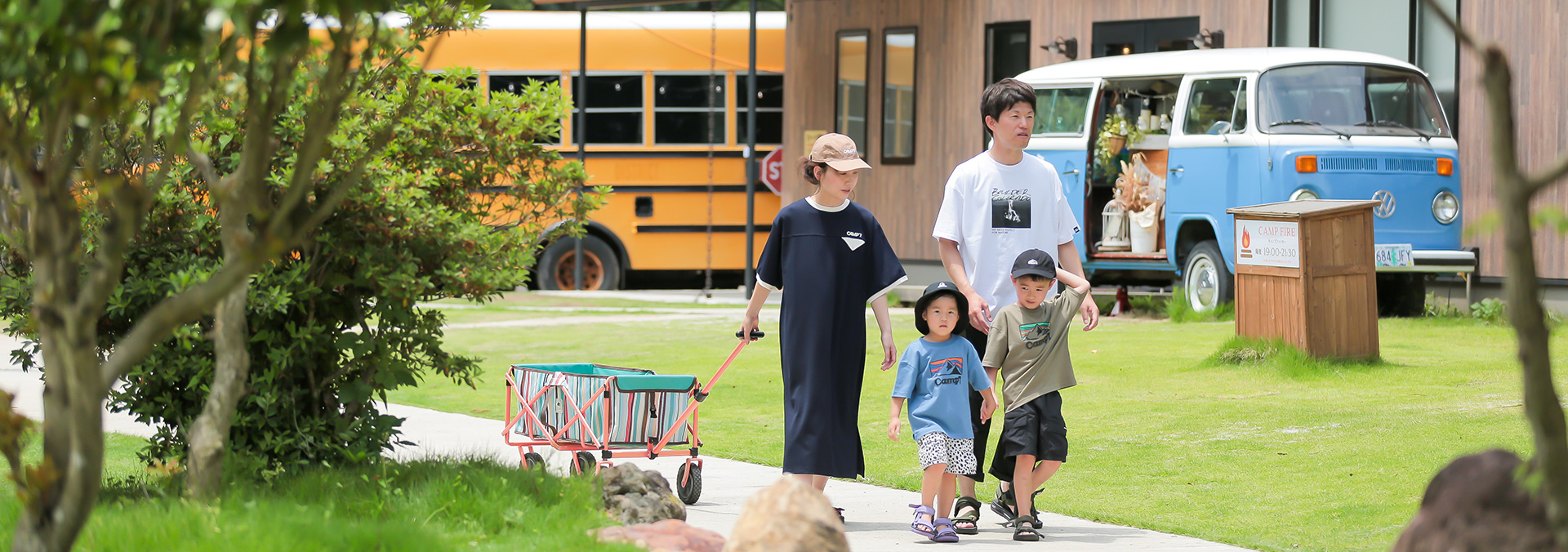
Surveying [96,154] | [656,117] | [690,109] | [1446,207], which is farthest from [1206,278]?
[96,154]

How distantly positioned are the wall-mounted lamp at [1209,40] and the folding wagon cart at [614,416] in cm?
1120

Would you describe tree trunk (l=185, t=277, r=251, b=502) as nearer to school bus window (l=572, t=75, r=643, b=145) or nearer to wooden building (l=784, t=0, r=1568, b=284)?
wooden building (l=784, t=0, r=1568, b=284)

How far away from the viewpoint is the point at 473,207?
602 cm

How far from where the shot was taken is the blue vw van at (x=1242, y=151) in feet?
42.9

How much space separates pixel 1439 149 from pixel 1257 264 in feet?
12.9

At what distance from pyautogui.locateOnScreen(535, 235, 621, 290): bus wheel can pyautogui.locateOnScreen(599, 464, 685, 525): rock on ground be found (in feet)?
48.5

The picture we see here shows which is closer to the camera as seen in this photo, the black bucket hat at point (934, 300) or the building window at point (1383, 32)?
the black bucket hat at point (934, 300)

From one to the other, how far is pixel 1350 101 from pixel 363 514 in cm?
1103

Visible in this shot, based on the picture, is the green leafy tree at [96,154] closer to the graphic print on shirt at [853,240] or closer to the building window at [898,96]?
the graphic print on shirt at [853,240]

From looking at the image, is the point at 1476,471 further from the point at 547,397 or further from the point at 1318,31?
the point at 1318,31

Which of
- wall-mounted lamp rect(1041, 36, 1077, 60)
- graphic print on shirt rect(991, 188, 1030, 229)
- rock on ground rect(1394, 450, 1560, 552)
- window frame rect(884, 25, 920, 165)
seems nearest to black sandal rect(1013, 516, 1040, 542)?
graphic print on shirt rect(991, 188, 1030, 229)

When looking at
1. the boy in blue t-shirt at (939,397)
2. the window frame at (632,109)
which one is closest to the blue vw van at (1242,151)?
the window frame at (632,109)

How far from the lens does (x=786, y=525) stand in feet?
13.0

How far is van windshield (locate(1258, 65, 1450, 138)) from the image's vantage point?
44.1 ft
